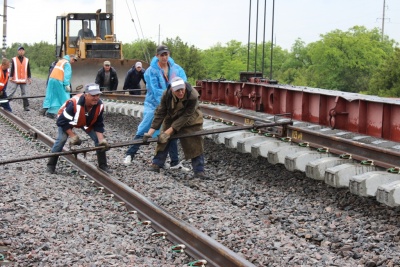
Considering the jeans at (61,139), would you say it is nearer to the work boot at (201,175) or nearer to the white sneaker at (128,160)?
the white sneaker at (128,160)

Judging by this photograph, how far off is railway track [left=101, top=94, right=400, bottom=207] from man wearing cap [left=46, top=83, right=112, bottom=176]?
83.5 inches

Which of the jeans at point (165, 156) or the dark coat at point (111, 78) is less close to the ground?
the dark coat at point (111, 78)

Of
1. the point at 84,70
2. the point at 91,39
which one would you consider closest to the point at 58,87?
the point at 84,70

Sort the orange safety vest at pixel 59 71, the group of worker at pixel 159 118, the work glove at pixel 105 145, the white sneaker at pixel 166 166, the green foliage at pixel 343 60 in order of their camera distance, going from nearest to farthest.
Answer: the work glove at pixel 105 145
the group of worker at pixel 159 118
the white sneaker at pixel 166 166
the orange safety vest at pixel 59 71
the green foliage at pixel 343 60

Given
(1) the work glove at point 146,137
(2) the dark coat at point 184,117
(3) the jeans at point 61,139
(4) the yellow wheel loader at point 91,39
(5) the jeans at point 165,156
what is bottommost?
(5) the jeans at point 165,156

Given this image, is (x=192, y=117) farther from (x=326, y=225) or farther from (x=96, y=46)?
(x=96, y=46)

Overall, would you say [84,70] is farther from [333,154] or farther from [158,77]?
[333,154]

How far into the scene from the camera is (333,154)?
28.1 ft

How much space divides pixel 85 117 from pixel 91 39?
15.2 meters

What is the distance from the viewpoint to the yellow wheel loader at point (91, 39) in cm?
2280

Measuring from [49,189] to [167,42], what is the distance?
40.5m

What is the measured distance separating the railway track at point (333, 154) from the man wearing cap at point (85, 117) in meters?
2.12

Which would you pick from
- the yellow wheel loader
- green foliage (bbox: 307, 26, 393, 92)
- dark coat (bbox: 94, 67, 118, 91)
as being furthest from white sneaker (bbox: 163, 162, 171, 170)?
green foliage (bbox: 307, 26, 393, 92)

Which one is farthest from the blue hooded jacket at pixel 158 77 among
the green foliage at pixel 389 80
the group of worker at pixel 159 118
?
the green foliage at pixel 389 80
